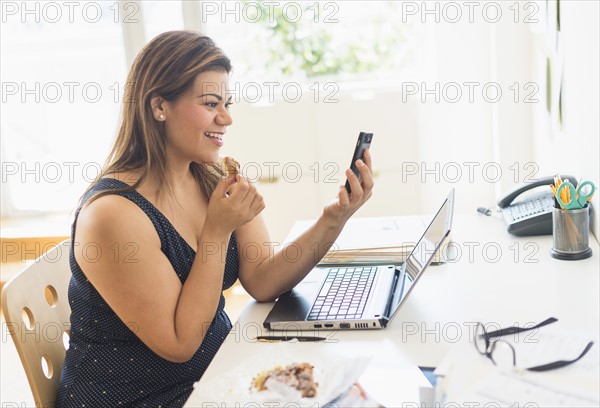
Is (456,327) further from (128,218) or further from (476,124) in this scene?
(476,124)

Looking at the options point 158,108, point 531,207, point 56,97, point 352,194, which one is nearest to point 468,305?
point 352,194

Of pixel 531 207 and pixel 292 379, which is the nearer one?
pixel 292 379

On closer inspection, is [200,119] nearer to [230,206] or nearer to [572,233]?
[230,206]

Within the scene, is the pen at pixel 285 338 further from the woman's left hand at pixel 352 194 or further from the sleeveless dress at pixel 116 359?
the woman's left hand at pixel 352 194

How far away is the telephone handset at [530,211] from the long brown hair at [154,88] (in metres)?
0.79

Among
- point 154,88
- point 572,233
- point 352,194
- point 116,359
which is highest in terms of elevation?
point 154,88

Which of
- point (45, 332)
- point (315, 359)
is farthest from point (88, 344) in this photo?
point (315, 359)

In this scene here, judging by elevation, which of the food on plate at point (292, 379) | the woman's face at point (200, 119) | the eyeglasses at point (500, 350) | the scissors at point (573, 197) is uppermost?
the woman's face at point (200, 119)

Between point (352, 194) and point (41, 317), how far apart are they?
0.64 m

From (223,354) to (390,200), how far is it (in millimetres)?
2107

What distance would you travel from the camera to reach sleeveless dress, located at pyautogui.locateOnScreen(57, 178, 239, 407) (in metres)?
1.34

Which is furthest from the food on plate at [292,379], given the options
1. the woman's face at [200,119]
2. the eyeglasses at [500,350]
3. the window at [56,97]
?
the window at [56,97]

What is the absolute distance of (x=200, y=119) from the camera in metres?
1.46

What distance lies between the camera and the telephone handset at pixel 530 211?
1753mm
